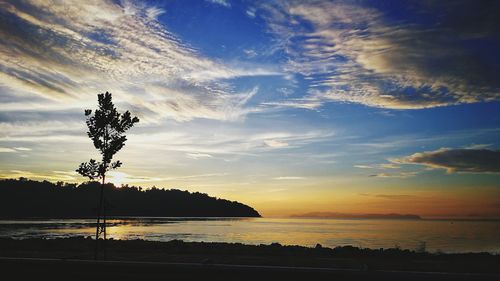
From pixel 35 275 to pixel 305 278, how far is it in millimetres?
3150

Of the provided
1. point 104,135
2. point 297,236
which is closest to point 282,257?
point 104,135

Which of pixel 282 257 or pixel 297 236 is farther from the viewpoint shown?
pixel 297 236

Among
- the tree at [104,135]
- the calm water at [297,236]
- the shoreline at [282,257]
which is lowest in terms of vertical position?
the calm water at [297,236]

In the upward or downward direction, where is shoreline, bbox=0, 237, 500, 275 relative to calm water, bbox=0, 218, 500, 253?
upward

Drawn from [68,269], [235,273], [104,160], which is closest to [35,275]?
[68,269]

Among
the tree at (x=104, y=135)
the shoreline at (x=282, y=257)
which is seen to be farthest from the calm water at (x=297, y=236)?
the tree at (x=104, y=135)

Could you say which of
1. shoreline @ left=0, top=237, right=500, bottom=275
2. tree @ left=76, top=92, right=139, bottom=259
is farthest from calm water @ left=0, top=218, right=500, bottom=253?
tree @ left=76, top=92, right=139, bottom=259

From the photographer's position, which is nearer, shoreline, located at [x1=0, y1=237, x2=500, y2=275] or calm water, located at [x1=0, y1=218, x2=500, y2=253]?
shoreline, located at [x1=0, y1=237, x2=500, y2=275]

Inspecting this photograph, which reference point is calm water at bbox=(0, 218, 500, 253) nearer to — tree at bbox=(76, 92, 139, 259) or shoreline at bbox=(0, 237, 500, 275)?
shoreline at bbox=(0, 237, 500, 275)

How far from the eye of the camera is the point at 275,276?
12.4 feet

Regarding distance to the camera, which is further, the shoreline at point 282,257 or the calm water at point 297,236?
the calm water at point 297,236

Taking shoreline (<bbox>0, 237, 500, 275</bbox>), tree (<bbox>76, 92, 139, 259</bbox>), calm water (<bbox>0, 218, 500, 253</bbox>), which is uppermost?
tree (<bbox>76, 92, 139, 259</bbox>)

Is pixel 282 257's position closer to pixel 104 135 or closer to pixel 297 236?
pixel 104 135

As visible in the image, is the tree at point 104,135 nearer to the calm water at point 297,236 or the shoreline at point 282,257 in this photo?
the shoreline at point 282,257
